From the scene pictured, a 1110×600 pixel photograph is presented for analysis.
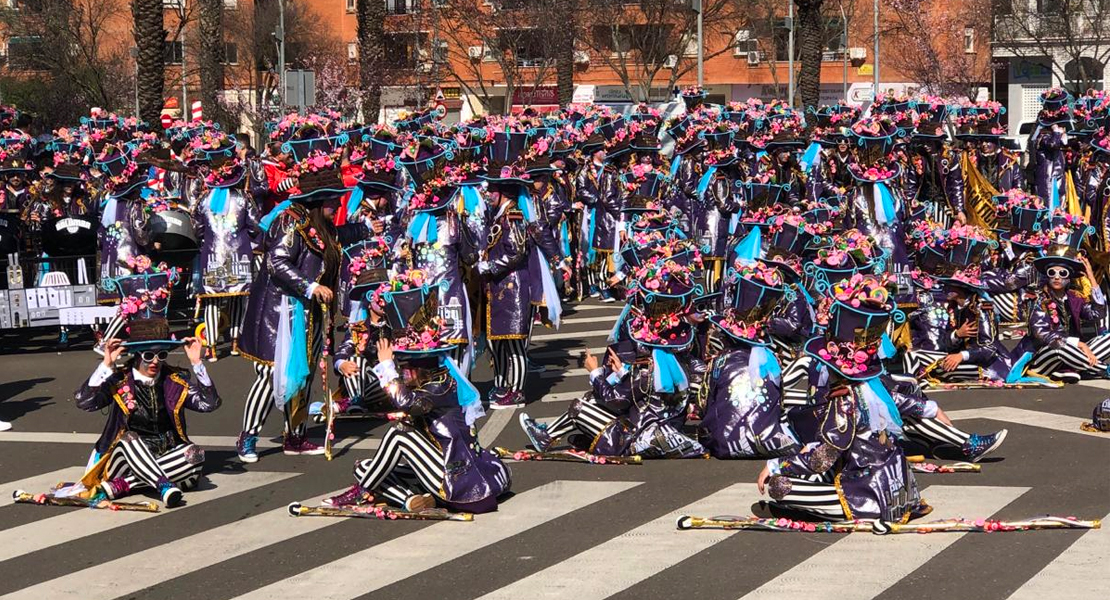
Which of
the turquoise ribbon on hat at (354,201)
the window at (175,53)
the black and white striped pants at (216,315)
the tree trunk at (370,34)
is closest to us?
the turquoise ribbon on hat at (354,201)

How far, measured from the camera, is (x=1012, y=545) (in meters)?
8.08

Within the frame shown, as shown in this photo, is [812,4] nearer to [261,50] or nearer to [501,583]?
[501,583]

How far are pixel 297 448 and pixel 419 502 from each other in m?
2.40

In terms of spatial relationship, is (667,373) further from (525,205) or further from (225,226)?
(225,226)

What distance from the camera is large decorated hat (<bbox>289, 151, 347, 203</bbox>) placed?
10758 mm

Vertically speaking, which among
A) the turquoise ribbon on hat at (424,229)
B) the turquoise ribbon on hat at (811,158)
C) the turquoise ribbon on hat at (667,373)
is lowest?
the turquoise ribbon on hat at (667,373)

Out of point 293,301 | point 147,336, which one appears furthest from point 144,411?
point 293,301

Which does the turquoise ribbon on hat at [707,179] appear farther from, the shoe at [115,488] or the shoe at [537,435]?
the shoe at [115,488]

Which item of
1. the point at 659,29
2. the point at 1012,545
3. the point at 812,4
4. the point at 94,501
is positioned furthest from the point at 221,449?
the point at 659,29

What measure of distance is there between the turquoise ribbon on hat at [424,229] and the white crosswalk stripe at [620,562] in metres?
4.29

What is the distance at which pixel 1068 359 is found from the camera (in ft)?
44.7

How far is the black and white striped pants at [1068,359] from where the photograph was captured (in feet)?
44.6

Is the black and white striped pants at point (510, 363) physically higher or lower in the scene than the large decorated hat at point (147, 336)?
lower

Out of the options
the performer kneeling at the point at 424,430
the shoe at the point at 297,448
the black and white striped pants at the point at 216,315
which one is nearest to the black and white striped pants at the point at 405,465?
the performer kneeling at the point at 424,430
